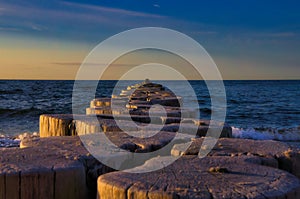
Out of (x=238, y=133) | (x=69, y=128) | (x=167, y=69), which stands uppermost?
(x=167, y=69)

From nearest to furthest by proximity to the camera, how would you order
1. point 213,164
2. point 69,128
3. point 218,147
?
1. point 213,164
2. point 218,147
3. point 69,128

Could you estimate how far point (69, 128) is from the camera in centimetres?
481

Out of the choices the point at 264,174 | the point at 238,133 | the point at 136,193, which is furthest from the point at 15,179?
the point at 238,133

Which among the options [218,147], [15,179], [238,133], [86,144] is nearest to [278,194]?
[218,147]

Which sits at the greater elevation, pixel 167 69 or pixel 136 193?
pixel 167 69

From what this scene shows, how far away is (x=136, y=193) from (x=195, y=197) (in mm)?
288

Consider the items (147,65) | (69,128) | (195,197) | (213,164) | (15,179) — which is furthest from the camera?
(147,65)

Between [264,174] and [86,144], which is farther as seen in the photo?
[86,144]

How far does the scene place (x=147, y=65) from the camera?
34.4 feet

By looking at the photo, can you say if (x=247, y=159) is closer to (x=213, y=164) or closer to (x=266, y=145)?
(x=213, y=164)

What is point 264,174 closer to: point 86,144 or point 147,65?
point 86,144

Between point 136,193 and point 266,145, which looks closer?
point 136,193

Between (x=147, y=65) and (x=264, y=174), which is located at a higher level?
(x=147, y=65)

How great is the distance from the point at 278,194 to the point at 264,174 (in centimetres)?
34
